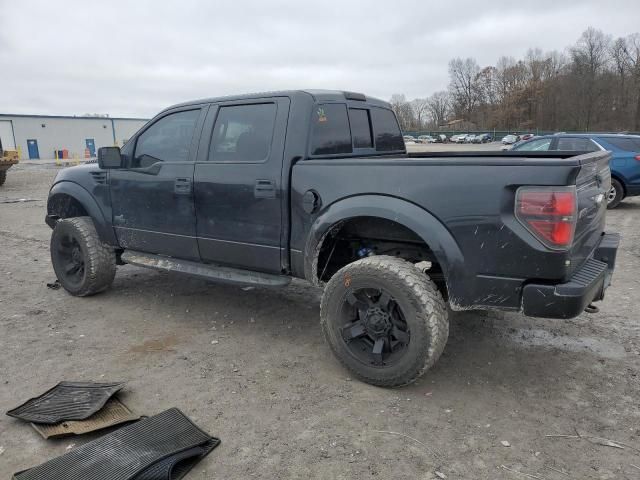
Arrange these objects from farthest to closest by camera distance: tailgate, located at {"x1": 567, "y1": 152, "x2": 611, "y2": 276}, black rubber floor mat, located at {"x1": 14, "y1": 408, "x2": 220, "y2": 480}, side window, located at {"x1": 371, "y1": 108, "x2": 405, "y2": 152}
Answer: side window, located at {"x1": 371, "y1": 108, "x2": 405, "y2": 152}
tailgate, located at {"x1": 567, "y1": 152, "x2": 611, "y2": 276}
black rubber floor mat, located at {"x1": 14, "y1": 408, "x2": 220, "y2": 480}

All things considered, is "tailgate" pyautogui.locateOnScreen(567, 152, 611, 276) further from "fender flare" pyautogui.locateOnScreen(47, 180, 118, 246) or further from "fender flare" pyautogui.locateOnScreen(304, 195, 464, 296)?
"fender flare" pyautogui.locateOnScreen(47, 180, 118, 246)

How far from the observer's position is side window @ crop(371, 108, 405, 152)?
455cm

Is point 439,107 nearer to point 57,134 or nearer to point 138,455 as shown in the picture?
point 57,134

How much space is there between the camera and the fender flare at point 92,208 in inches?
199

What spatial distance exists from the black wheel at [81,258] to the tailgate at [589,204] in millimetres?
4237

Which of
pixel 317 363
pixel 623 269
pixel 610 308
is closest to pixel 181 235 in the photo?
pixel 317 363

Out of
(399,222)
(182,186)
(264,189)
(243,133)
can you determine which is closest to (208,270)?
(182,186)

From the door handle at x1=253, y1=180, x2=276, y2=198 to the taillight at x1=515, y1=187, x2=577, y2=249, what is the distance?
5.63ft

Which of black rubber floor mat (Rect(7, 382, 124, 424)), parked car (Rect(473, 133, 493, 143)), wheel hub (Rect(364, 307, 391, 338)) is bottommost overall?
black rubber floor mat (Rect(7, 382, 124, 424))

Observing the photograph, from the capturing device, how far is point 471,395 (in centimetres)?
326

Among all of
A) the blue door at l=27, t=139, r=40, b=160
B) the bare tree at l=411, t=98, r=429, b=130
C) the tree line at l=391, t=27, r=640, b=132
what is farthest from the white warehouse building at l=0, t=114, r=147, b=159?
the bare tree at l=411, t=98, r=429, b=130

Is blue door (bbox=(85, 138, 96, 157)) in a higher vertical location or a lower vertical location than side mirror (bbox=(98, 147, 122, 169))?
higher

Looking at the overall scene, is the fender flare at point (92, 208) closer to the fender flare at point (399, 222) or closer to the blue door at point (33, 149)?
the fender flare at point (399, 222)

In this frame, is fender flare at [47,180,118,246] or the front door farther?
the front door
